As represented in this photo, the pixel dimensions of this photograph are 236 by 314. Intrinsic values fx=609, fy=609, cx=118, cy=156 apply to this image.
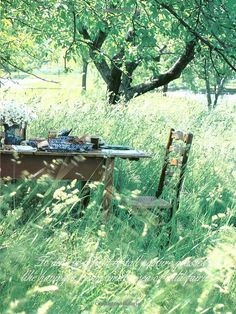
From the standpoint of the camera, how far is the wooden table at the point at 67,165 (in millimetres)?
4887

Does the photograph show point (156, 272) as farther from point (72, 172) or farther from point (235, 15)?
point (235, 15)

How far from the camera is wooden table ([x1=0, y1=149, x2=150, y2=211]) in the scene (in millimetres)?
4887

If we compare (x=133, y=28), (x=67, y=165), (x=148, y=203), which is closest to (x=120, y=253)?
(x=67, y=165)

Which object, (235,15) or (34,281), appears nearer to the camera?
(34,281)

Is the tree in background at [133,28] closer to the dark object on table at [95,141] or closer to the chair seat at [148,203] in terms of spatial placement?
the dark object on table at [95,141]

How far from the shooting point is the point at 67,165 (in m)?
4.82

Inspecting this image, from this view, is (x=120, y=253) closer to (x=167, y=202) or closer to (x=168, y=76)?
(x=167, y=202)

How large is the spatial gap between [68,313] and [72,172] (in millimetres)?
2313

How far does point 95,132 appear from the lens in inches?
313

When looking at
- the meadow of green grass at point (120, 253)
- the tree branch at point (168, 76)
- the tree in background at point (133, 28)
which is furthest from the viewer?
the tree branch at point (168, 76)

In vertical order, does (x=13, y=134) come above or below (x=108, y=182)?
above

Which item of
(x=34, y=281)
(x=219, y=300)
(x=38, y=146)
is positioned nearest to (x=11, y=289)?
(x=34, y=281)

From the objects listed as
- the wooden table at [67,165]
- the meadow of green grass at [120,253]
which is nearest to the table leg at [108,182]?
the wooden table at [67,165]

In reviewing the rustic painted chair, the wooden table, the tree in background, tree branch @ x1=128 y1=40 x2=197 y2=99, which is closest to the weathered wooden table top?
the wooden table
